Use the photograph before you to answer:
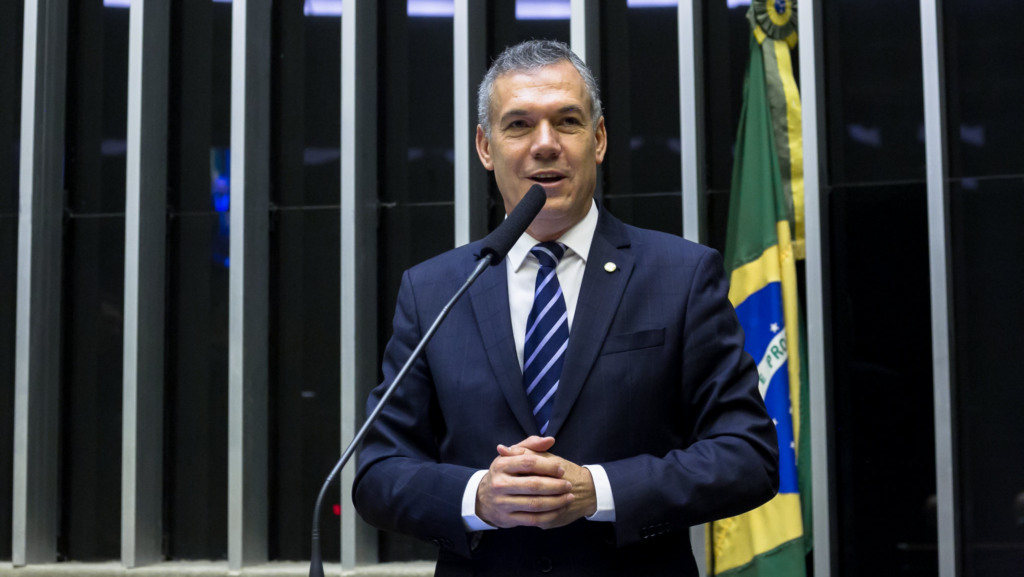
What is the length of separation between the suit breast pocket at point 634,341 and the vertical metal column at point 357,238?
2275mm

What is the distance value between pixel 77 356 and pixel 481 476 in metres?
3.24

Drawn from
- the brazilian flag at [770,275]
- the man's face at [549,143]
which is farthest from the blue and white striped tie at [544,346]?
the brazilian flag at [770,275]

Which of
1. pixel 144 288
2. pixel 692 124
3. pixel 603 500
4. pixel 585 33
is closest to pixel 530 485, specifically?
pixel 603 500

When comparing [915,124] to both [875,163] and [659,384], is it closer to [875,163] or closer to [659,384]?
[875,163]

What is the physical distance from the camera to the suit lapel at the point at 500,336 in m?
1.59

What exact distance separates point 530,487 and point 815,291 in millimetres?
2453

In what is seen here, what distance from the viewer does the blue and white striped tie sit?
5.30 feet

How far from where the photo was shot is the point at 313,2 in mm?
4246

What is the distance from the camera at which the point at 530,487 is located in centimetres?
138

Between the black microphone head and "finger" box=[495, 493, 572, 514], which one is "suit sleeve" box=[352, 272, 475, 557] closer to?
"finger" box=[495, 493, 572, 514]

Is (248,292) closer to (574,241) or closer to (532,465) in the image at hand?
(574,241)

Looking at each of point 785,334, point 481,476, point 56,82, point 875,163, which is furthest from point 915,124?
point 56,82

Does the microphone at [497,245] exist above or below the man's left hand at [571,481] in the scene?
above

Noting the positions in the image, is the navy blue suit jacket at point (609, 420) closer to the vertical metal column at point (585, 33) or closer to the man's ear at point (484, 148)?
the man's ear at point (484, 148)
